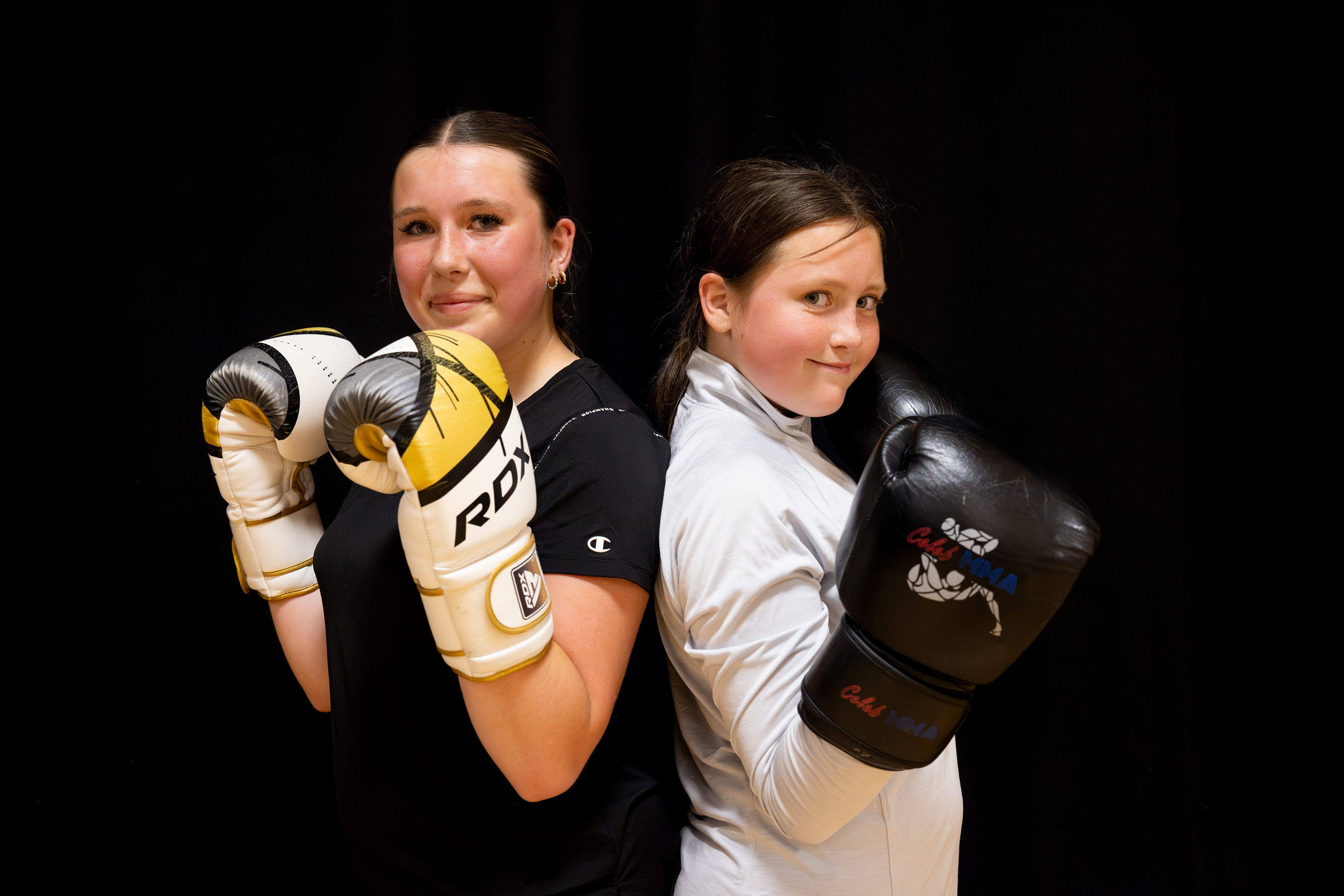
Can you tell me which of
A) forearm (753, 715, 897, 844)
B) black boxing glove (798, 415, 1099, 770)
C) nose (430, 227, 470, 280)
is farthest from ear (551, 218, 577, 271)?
forearm (753, 715, 897, 844)

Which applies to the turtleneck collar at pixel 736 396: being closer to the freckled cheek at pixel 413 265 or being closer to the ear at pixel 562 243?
the ear at pixel 562 243

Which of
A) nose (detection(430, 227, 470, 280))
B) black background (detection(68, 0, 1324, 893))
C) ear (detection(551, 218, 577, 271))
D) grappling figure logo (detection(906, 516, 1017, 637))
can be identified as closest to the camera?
grappling figure logo (detection(906, 516, 1017, 637))

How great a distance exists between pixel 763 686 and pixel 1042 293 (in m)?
1.13

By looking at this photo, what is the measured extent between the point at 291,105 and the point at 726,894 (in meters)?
1.43

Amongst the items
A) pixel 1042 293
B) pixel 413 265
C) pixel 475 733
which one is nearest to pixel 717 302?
pixel 413 265

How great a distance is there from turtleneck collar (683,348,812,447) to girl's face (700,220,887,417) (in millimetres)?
19

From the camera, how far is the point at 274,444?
114 cm

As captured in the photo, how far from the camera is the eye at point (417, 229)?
107cm

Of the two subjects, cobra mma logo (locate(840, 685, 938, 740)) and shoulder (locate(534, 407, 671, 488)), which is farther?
shoulder (locate(534, 407, 671, 488))

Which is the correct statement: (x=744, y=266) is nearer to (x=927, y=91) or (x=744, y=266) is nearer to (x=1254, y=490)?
(x=927, y=91)

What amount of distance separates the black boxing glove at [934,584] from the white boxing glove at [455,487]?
30cm

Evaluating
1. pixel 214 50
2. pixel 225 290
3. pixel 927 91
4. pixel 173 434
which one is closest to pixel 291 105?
pixel 214 50

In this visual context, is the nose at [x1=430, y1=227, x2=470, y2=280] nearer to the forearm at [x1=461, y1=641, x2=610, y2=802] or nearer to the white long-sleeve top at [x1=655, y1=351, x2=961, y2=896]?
the white long-sleeve top at [x1=655, y1=351, x2=961, y2=896]

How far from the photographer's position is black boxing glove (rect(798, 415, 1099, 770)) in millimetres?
682
